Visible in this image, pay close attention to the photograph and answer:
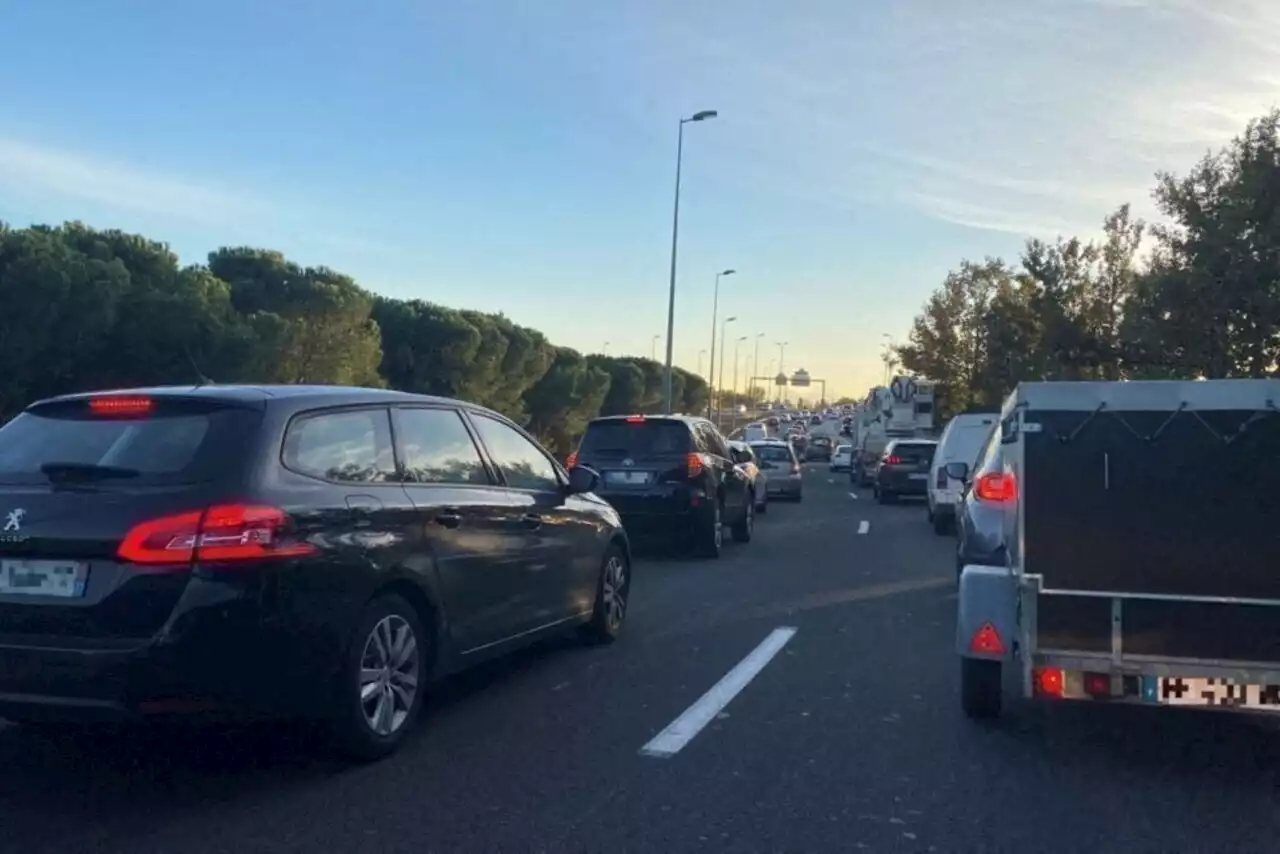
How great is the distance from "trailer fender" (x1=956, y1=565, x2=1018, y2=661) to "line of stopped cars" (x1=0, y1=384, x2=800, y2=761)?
251 cm

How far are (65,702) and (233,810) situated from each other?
0.78 meters

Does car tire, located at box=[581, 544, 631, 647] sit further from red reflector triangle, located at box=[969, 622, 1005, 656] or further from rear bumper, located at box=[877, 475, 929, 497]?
rear bumper, located at box=[877, 475, 929, 497]

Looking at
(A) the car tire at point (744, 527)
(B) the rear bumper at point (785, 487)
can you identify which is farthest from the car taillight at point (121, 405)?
(B) the rear bumper at point (785, 487)

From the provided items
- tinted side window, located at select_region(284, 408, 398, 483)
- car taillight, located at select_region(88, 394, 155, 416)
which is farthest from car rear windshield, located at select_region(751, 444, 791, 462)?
car taillight, located at select_region(88, 394, 155, 416)

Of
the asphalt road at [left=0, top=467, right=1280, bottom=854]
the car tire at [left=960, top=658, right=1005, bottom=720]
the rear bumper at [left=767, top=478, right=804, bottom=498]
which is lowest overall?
the asphalt road at [left=0, top=467, right=1280, bottom=854]

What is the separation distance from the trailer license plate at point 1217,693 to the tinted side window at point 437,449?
3626mm

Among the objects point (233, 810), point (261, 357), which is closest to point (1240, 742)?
point (233, 810)

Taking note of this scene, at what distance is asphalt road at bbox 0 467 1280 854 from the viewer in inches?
191

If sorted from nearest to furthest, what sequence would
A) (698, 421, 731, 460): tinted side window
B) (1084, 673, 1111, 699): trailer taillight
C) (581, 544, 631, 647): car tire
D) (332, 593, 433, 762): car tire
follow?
1. (332, 593, 433, 762): car tire
2. (1084, 673, 1111, 699): trailer taillight
3. (581, 544, 631, 647): car tire
4. (698, 421, 731, 460): tinted side window

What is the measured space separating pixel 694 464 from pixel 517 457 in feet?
22.4

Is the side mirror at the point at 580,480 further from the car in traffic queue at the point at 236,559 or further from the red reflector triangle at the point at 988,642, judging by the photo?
the red reflector triangle at the point at 988,642

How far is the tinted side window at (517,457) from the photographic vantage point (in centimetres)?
754

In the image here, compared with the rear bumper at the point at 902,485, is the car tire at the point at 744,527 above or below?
below

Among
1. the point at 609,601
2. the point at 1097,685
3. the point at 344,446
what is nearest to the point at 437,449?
the point at 344,446
